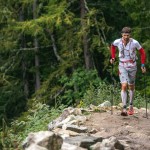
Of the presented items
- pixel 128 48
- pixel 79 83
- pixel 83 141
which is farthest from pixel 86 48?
pixel 83 141

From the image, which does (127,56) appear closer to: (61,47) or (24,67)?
(61,47)

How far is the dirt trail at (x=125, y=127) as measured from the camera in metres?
8.90

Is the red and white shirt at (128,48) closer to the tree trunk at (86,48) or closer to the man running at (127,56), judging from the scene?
the man running at (127,56)

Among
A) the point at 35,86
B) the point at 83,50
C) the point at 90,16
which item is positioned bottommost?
the point at 35,86

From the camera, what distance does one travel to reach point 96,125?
398 inches

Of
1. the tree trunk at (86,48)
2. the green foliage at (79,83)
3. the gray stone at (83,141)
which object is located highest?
the tree trunk at (86,48)

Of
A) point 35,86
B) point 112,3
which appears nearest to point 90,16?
point 112,3

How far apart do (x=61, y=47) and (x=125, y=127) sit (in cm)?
1396

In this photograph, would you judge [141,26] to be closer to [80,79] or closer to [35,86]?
[80,79]

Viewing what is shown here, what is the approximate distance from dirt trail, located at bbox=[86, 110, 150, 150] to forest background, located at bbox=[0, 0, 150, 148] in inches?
251

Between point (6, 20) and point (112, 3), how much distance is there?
5.18 m

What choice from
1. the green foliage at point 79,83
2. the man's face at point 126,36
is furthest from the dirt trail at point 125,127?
the green foliage at point 79,83

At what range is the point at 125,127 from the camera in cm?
996

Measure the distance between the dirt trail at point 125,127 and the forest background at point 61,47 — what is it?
636 cm
